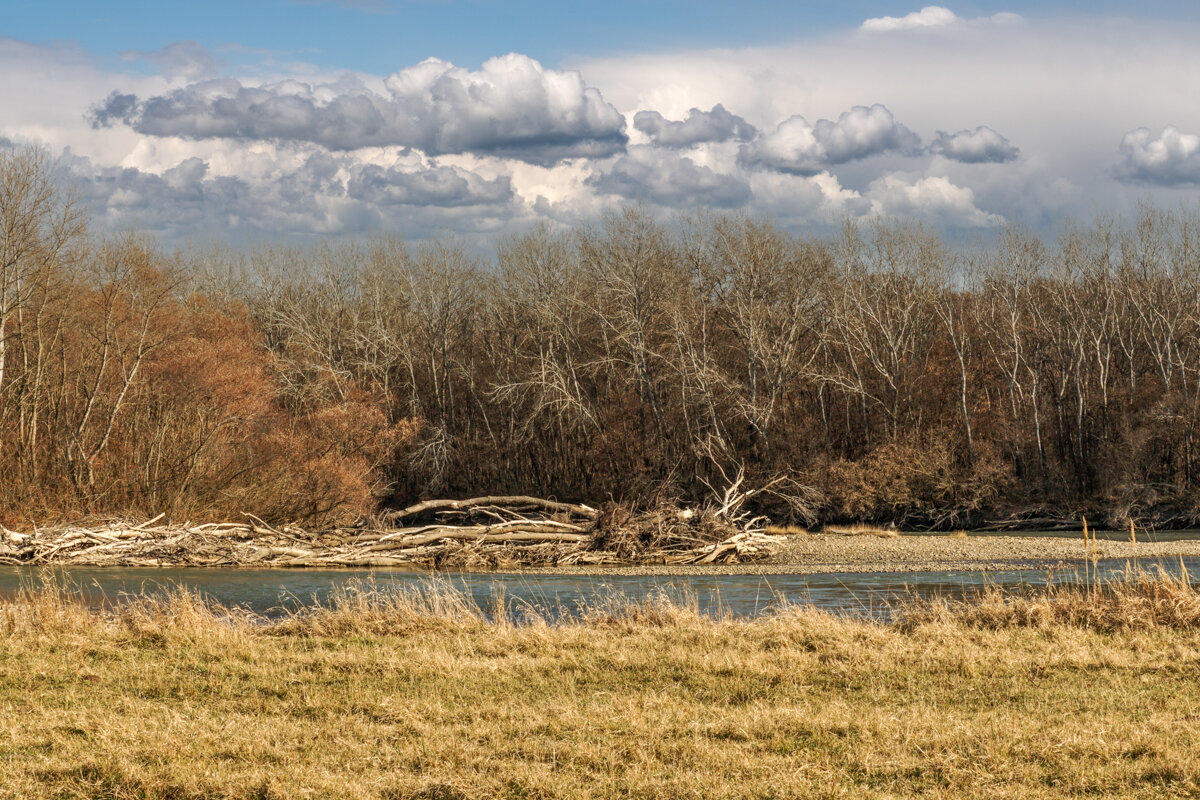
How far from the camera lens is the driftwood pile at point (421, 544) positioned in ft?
87.2

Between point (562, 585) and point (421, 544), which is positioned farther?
point (421, 544)

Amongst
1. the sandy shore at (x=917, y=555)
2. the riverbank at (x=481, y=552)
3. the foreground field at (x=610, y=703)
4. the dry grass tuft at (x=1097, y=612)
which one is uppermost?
the foreground field at (x=610, y=703)

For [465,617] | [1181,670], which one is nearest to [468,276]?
[465,617]

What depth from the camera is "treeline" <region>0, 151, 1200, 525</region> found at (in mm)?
36281

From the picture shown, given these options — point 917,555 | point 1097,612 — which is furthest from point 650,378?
point 1097,612

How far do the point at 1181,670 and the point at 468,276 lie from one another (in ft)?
178

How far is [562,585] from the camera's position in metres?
23.0

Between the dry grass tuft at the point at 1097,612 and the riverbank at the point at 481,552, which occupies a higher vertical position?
the dry grass tuft at the point at 1097,612

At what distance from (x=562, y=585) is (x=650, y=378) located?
3159 centimetres

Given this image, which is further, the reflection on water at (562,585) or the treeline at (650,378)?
the treeline at (650,378)

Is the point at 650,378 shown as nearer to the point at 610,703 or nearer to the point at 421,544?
the point at 421,544

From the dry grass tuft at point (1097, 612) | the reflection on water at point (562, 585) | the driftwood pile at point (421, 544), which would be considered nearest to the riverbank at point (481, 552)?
the driftwood pile at point (421, 544)

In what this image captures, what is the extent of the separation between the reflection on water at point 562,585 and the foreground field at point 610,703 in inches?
189

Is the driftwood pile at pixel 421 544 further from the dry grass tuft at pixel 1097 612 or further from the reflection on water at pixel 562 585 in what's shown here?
the dry grass tuft at pixel 1097 612
